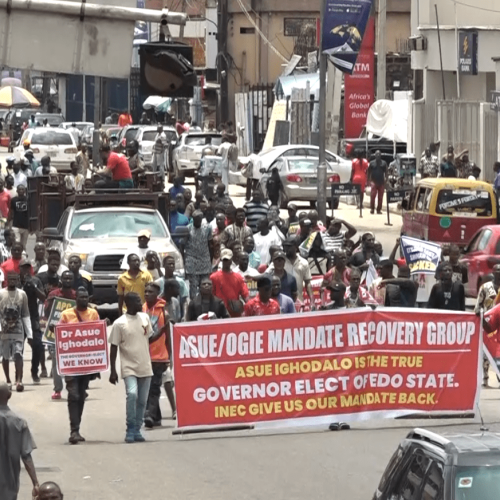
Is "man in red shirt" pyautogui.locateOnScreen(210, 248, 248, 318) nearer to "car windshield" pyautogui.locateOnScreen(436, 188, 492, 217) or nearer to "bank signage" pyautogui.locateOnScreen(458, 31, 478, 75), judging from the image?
"car windshield" pyautogui.locateOnScreen(436, 188, 492, 217)

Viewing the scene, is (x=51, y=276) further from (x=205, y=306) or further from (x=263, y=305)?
(x=263, y=305)

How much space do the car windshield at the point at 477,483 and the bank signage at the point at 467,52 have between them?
37.8m

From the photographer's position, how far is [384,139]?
4922 cm

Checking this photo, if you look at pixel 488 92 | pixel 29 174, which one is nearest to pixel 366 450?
pixel 29 174

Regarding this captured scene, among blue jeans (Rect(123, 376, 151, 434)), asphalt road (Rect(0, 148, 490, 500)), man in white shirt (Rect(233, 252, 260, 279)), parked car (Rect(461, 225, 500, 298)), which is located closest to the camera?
asphalt road (Rect(0, 148, 490, 500))

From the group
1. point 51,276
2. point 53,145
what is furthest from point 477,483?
point 53,145

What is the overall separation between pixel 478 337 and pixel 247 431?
2.29 m

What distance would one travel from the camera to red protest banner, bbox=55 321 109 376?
15.0 m

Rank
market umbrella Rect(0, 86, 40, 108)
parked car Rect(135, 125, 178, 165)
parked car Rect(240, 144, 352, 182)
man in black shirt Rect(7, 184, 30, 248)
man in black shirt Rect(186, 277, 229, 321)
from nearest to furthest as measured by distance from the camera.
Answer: man in black shirt Rect(186, 277, 229, 321), man in black shirt Rect(7, 184, 30, 248), parked car Rect(240, 144, 352, 182), parked car Rect(135, 125, 178, 165), market umbrella Rect(0, 86, 40, 108)

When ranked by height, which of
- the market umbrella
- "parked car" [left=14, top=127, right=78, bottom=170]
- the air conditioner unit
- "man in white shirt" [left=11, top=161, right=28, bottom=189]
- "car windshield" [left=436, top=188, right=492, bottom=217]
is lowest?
"car windshield" [left=436, top=188, right=492, bottom=217]

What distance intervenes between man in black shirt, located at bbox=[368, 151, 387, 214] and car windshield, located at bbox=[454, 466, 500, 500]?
2915 centimetres

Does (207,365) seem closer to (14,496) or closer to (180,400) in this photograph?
(180,400)

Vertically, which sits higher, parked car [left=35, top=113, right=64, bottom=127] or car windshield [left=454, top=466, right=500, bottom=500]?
parked car [left=35, top=113, right=64, bottom=127]

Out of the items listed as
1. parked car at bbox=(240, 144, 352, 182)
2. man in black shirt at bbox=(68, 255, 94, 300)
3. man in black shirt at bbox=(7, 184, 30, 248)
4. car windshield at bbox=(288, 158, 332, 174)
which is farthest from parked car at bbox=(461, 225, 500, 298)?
parked car at bbox=(240, 144, 352, 182)
